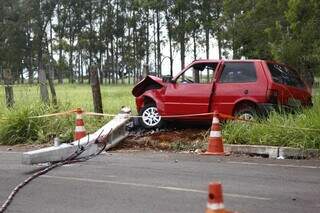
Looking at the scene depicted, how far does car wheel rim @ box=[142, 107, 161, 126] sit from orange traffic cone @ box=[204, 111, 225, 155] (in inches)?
116

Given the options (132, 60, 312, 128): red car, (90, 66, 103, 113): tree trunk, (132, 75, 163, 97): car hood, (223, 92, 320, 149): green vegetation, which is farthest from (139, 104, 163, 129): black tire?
(223, 92, 320, 149): green vegetation

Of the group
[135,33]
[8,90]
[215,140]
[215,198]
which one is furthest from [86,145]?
[135,33]

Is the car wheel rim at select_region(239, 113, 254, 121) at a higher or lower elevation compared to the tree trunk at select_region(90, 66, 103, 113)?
lower

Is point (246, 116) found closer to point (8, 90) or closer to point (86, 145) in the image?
point (86, 145)

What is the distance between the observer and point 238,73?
44.6 feet

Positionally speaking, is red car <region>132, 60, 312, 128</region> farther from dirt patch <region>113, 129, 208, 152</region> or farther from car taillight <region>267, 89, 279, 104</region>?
dirt patch <region>113, 129, 208, 152</region>

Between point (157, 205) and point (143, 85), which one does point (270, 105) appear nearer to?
point (143, 85)

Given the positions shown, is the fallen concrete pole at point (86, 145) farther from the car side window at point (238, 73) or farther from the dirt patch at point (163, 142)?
the car side window at point (238, 73)

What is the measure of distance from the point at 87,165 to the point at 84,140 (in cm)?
141

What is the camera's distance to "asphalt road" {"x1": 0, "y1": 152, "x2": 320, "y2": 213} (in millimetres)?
7008

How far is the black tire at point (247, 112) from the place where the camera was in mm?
13188

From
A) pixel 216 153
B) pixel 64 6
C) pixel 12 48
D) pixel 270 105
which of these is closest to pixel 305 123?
pixel 270 105

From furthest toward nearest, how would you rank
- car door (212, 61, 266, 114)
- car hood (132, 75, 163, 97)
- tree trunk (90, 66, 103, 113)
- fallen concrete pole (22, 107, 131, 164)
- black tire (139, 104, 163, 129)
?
1. tree trunk (90, 66, 103, 113)
2. car hood (132, 75, 163, 97)
3. black tire (139, 104, 163, 129)
4. car door (212, 61, 266, 114)
5. fallen concrete pole (22, 107, 131, 164)

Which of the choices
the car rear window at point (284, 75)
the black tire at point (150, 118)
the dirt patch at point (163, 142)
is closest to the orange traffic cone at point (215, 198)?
the dirt patch at point (163, 142)
